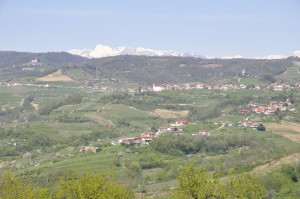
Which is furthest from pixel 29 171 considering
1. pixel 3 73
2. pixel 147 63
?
pixel 147 63

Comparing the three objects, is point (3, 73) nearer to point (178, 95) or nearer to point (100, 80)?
point (100, 80)

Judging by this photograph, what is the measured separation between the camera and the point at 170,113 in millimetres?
86438

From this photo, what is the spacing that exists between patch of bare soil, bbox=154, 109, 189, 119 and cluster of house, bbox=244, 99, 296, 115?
11999 mm

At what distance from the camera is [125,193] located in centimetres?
2069

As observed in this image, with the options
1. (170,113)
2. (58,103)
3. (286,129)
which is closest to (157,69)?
(170,113)

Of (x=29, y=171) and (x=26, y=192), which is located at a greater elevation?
(x=26, y=192)

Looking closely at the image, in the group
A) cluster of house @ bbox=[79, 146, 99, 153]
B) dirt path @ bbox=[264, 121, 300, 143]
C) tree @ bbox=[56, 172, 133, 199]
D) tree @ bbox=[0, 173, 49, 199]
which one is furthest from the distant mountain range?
tree @ bbox=[56, 172, 133, 199]

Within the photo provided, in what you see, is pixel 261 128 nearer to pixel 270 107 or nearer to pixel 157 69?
pixel 270 107

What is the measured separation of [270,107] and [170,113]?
63.6 feet

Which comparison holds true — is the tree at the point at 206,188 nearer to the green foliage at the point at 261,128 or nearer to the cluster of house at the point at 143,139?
the cluster of house at the point at 143,139

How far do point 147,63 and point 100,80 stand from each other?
174 ft

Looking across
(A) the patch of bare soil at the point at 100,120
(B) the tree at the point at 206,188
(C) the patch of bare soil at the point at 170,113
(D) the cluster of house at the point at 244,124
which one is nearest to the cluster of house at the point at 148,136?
(D) the cluster of house at the point at 244,124

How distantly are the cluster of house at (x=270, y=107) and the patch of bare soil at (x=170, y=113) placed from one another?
12.0 meters

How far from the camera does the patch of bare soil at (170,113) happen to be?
84.4 meters
